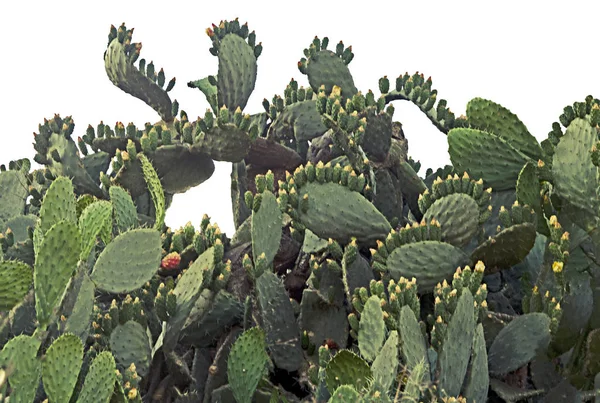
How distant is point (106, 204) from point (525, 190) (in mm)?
2004

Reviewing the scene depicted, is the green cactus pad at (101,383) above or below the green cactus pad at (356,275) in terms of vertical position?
below

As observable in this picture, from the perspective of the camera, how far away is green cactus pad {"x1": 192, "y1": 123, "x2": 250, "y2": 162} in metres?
5.47

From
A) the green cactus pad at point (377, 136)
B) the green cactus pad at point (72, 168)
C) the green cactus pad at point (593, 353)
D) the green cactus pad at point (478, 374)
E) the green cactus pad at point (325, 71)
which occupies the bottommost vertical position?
the green cactus pad at point (478, 374)

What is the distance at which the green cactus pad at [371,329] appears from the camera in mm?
4020

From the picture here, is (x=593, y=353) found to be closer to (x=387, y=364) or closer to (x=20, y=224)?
(x=387, y=364)

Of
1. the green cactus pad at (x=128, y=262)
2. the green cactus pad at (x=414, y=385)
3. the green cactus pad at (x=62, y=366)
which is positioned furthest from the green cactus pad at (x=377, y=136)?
the green cactus pad at (x=62, y=366)

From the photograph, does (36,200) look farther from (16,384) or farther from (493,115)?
(493,115)

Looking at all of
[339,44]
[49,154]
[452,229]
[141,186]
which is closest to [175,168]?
[141,186]

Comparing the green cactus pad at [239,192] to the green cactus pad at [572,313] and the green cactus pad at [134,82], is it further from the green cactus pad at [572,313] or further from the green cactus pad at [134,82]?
the green cactus pad at [572,313]

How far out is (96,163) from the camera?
20.2 ft

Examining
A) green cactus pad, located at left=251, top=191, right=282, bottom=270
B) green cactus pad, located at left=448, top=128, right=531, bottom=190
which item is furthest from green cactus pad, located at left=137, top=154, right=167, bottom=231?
green cactus pad, located at left=448, top=128, right=531, bottom=190

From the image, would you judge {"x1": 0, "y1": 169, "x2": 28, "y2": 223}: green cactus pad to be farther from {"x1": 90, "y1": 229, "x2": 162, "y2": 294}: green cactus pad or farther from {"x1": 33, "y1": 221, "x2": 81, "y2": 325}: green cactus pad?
{"x1": 33, "y1": 221, "x2": 81, "y2": 325}: green cactus pad

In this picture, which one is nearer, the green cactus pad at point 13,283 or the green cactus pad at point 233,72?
the green cactus pad at point 13,283

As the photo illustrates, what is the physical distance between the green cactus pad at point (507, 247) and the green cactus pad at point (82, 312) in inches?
70.7
